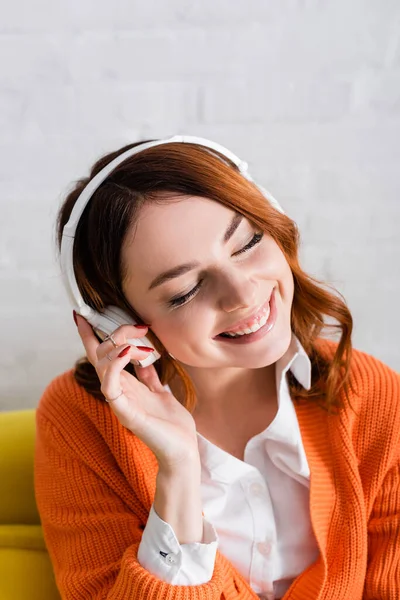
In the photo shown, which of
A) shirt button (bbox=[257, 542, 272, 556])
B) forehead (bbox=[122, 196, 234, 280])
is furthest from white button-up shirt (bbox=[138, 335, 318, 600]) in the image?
forehead (bbox=[122, 196, 234, 280])

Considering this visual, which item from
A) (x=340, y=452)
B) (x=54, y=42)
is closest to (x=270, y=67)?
(x=54, y=42)

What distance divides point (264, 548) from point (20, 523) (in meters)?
0.60

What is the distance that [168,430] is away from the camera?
1.21 m

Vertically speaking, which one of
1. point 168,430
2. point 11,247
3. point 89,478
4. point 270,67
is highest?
point 270,67

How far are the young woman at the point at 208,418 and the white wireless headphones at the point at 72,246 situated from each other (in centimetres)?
1

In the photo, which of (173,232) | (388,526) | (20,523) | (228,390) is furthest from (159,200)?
(20,523)

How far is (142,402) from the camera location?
125 centimetres

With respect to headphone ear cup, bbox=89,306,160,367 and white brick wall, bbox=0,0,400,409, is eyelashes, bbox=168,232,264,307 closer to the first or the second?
headphone ear cup, bbox=89,306,160,367

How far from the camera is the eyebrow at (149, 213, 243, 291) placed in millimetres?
1099

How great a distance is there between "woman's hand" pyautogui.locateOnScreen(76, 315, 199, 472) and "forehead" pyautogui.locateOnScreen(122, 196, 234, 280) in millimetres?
136

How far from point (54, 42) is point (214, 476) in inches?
39.1

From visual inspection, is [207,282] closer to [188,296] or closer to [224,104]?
[188,296]

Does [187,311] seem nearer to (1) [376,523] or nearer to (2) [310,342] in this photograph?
(2) [310,342]

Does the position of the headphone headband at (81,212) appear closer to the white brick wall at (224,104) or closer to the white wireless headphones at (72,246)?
the white wireless headphones at (72,246)
